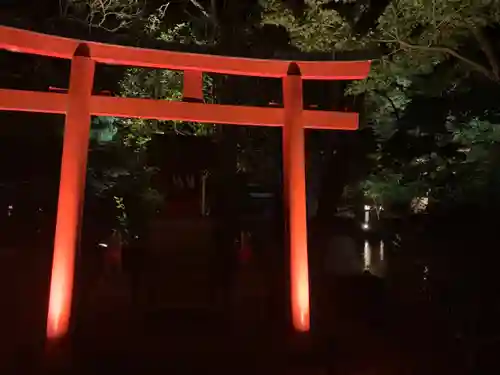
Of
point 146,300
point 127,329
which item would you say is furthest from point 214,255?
point 127,329

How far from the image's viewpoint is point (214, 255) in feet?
33.4

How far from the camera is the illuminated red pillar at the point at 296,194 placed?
269 inches

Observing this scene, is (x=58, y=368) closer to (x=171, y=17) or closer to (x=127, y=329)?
(x=127, y=329)

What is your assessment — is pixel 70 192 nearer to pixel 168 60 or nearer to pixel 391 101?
pixel 168 60

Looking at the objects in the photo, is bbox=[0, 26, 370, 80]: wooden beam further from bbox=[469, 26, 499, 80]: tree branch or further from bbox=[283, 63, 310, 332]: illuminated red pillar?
bbox=[469, 26, 499, 80]: tree branch

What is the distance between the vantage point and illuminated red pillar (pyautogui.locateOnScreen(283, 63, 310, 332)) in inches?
269

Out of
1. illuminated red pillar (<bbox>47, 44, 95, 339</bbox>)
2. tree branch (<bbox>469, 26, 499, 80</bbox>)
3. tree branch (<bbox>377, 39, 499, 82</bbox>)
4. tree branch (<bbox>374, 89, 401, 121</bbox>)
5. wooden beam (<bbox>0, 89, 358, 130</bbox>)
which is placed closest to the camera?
illuminated red pillar (<bbox>47, 44, 95, 339</bbox>)

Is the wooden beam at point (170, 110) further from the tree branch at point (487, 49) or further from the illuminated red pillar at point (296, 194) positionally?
the tree branch at point (487, 49)

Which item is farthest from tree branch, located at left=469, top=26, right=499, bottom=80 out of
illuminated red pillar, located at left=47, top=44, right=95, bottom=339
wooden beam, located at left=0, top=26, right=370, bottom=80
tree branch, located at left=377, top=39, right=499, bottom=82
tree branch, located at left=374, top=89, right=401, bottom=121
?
illuminated red pillar, located at left=47, top=44, right=95, bottom=339

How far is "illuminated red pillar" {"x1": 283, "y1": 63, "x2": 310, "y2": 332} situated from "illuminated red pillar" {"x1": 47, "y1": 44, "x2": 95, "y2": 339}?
2.42 meters

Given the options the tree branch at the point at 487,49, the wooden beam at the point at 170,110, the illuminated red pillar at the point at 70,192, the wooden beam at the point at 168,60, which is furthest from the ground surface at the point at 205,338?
the tree branch at the point at 487,49

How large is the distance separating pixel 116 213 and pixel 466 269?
6.63 meters

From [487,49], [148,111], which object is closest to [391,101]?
[487,49]

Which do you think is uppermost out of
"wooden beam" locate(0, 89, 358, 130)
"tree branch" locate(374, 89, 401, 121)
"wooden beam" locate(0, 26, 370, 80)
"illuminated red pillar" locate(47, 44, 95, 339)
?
"tree branch" locate(374, 89, 401, 121)
